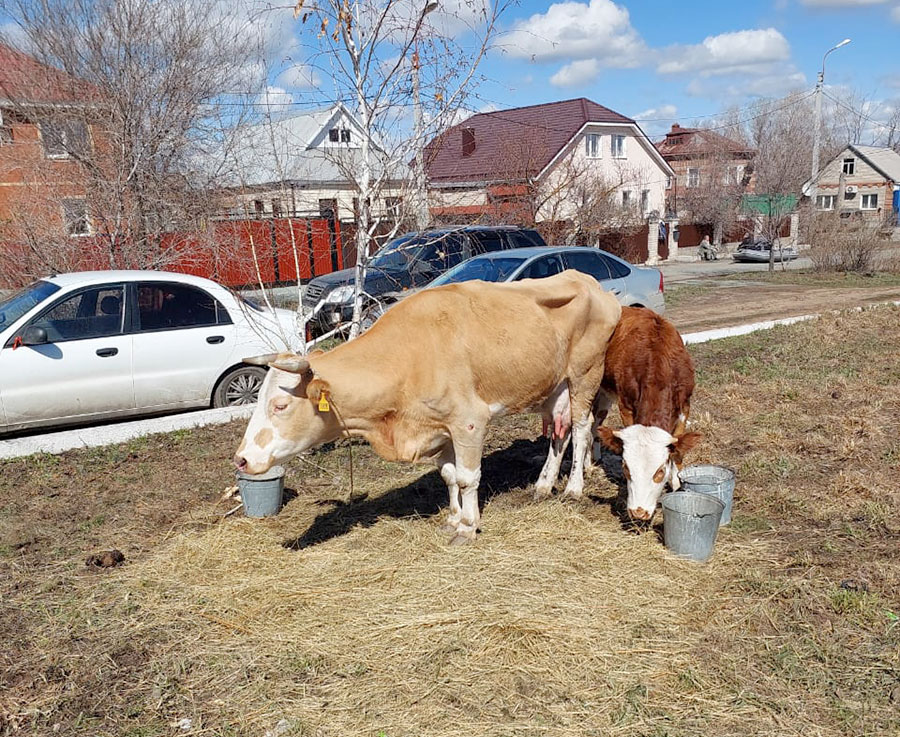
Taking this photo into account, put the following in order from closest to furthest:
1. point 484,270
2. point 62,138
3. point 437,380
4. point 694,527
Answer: point 694,527 < point 437,380 < point 484,270 < point 62,138

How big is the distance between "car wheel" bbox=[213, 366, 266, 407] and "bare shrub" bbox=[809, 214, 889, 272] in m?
24.1

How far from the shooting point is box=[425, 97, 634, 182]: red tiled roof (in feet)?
92.6

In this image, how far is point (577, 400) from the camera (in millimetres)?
6930

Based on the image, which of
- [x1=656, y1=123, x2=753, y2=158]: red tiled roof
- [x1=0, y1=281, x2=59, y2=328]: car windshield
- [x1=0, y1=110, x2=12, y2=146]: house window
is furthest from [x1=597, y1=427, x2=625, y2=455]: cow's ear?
[x1=656, y1=123, x2=753, y2=158]: red tiled roof

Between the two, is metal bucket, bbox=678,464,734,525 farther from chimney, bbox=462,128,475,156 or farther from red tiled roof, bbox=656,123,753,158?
red tiled roof, bbox=656,123,753,158

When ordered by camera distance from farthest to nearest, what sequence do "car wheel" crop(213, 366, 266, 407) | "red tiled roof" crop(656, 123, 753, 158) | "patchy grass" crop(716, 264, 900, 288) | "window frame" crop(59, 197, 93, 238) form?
"red tiled roof" crop(656, 123, 753, 158), "patchy grass" crop(716, 264, 900, 288), "window frame" crop(59, 197, 93, 238), "car wheel" crop(213, 366, 266, 407)

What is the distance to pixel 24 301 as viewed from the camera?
8.37m

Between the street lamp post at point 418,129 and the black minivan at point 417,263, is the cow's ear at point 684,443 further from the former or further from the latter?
the black minivan at point 417,263

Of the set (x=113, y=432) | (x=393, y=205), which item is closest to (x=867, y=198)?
(x=393, y=205)

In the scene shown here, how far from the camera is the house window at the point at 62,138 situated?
13.8 meters

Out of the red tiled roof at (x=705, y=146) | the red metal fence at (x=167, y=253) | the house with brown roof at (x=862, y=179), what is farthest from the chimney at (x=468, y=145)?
the house with brown roof at (x=862, y=179)

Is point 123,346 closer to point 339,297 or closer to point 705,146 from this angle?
point 339,297

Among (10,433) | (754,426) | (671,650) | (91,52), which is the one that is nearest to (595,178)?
(91,52)

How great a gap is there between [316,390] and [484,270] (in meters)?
7.38
